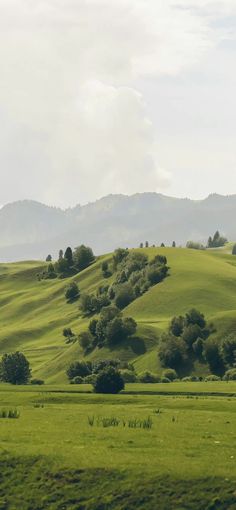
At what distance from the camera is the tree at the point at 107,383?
89.2 meters

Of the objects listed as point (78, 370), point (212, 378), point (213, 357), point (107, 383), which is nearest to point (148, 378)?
point (212, 378)

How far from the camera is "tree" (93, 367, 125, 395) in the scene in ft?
293

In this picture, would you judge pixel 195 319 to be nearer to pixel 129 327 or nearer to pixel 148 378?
pixel 129 327

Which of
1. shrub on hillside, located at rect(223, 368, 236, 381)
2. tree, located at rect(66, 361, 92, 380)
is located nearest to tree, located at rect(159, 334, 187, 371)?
tree, located at rect(66, 361, 92, 380)

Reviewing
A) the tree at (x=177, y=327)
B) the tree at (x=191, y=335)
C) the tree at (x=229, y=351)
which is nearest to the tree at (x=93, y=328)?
the tree at (x=177, y=327)

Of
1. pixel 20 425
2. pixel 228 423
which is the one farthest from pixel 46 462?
pixel 228 423

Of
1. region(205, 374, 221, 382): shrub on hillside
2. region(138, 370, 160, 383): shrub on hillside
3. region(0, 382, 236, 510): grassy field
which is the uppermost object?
region(0, 382, 236, 510): grassy field

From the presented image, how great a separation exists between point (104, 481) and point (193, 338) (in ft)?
411

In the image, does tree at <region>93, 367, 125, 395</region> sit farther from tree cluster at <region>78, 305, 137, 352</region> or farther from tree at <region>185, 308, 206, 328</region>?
tree cluster at <region>78, 305, 137, 352</region>

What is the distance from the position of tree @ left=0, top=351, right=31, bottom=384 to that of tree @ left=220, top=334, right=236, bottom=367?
118 ft

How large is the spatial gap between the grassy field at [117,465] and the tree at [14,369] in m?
98.2

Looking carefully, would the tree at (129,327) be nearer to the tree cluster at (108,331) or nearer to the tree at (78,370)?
the tree cluster at (108,331)

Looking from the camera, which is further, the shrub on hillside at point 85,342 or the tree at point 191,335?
the shrub on hillside at point 85,342

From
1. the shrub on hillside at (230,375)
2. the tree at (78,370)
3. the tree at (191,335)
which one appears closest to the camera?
the shrub on hillside at (230,375)
